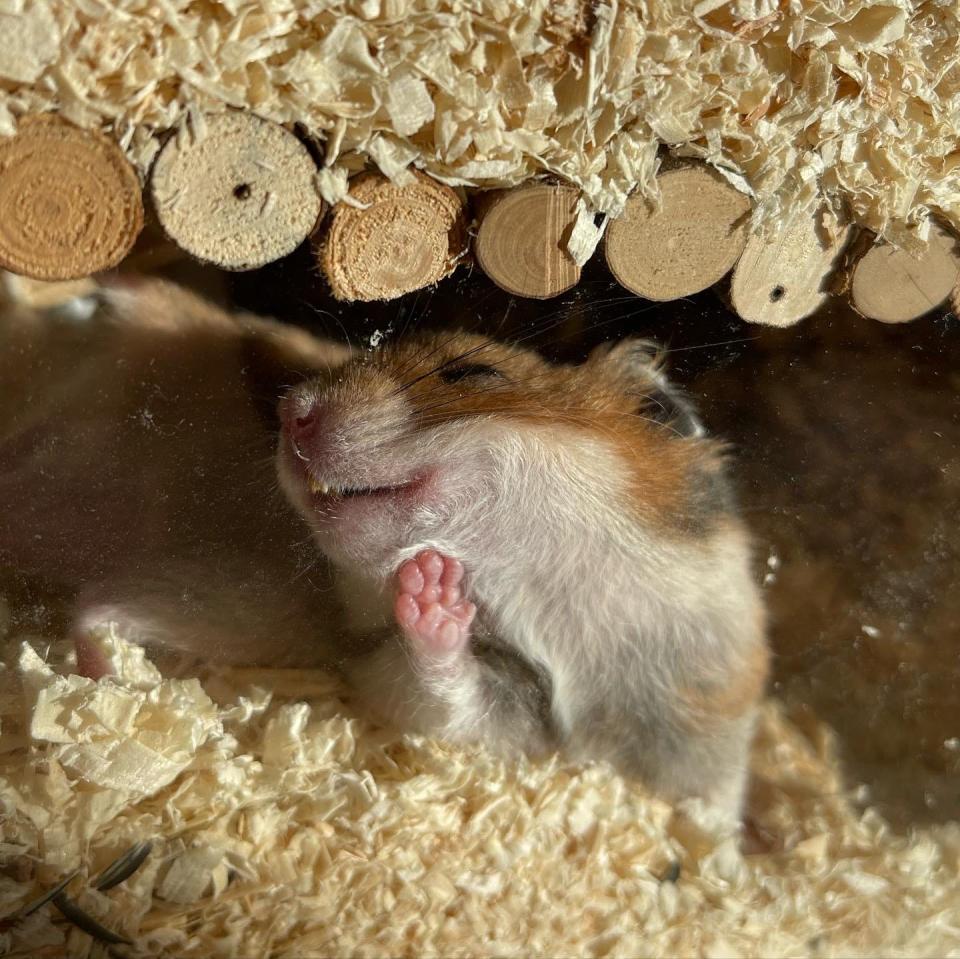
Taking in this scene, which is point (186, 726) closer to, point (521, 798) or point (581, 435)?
point (521, 798)

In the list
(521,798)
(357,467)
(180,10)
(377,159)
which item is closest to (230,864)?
(521,798)

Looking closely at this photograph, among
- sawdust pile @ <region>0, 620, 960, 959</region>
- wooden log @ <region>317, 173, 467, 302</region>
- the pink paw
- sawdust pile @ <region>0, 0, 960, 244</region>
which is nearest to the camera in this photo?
sawdust pile @ <region>0, 0, 960, 244</region>

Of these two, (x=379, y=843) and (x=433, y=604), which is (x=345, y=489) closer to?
(x=433, y=604)

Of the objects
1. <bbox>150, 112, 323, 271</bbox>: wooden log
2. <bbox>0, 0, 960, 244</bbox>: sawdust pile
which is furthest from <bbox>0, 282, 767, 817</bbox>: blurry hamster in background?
<bbox>0, 0, 960, 244</bbox>: sawdust pile

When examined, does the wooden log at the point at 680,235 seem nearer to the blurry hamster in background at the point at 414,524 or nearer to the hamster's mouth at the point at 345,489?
the blurry hamster in background at the point at 414,524

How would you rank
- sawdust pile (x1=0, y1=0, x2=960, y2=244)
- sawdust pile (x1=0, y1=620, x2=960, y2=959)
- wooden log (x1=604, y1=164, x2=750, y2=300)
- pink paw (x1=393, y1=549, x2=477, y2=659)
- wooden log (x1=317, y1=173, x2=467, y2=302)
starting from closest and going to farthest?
sawdust pile (x1=0, y1=0, x2=960, y2=244) < wooden log (x1=317, y1=173, x2=467, y2=302) < wooden log (x1=604, y1=164, x2=750, y2=300) < sawdust pile (x1=0, y1=620, x2=960, y2=959) < pink paw (x1=393, y1=549, x2=477, y2=659)

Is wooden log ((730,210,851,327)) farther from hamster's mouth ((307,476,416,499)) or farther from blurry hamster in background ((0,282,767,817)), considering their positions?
hamster's mouth ((307,476,416,499))

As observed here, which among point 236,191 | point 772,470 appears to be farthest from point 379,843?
point 236,191
